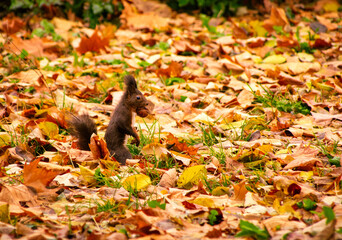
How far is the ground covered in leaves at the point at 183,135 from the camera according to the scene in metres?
2.37

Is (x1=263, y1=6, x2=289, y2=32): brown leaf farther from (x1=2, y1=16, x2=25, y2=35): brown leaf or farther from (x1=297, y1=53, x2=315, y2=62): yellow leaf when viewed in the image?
(x1=2, y1=16, x2=25, y2=35): brown leaf

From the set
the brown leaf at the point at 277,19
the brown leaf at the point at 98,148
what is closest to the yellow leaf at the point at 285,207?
the brown leaf at the point at 98,148

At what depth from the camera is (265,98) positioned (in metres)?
4.34

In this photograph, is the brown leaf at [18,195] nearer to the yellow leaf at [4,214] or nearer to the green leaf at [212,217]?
the yellow leaf at [4,214]

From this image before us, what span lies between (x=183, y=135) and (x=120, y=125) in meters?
0.62

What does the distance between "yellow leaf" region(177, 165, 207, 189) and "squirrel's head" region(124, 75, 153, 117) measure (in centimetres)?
95

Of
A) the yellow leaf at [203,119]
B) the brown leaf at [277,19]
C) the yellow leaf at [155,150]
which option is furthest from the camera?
the brown leaf at [277,19]

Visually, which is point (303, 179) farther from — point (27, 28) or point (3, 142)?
point (27, 28)

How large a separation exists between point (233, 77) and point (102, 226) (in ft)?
10.7

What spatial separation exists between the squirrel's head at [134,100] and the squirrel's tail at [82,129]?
1.29ft

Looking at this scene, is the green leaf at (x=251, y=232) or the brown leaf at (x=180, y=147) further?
the brown leaf at (x=180, y=147)

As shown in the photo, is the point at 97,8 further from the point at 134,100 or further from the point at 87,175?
the point at 87,175

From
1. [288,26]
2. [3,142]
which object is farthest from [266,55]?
[3,142]

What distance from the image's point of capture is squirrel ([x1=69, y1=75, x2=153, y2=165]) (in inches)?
135
